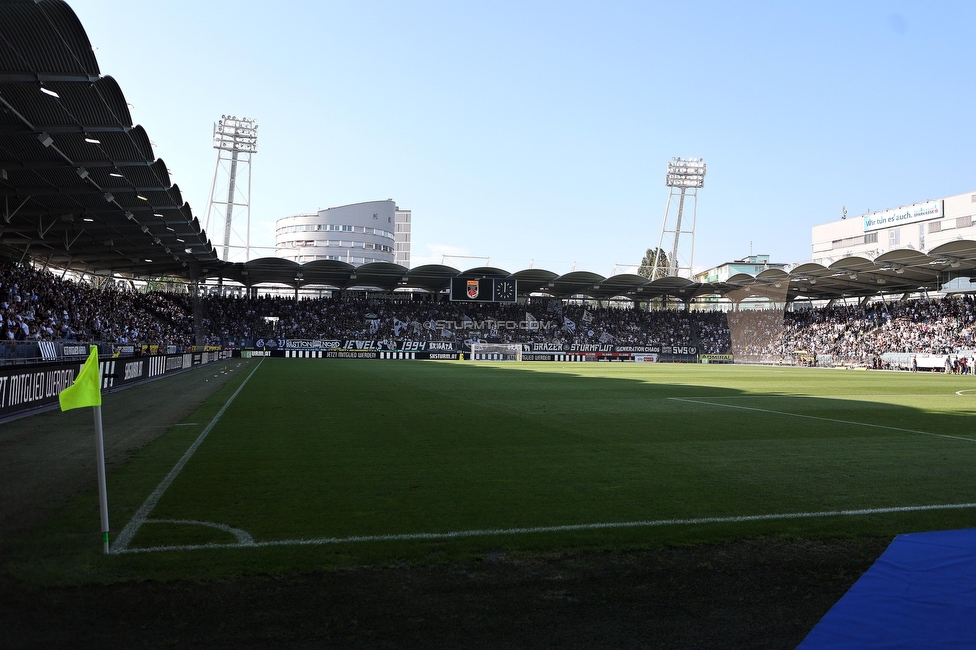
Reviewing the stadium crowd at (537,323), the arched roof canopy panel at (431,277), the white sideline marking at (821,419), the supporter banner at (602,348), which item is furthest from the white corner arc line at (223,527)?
the supporter banner at (602,348)

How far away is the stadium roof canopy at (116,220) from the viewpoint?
1811cm

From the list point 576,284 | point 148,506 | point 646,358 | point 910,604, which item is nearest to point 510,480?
point 148,506

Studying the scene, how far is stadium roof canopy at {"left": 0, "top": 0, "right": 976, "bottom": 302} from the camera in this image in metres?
18.1

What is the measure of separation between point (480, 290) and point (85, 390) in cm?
5944

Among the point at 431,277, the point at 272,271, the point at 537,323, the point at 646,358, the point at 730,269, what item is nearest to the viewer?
the point at 272,271

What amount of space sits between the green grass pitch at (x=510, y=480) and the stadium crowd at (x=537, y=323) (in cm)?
3432

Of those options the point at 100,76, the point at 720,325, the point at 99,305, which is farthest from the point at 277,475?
the point at 720,325

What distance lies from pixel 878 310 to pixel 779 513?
220ft

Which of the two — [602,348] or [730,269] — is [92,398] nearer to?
[602,348]

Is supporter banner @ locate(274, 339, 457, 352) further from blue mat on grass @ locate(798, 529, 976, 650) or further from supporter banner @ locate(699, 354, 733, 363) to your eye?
blue mat on grass @ locate(798, 529, 976, 650)

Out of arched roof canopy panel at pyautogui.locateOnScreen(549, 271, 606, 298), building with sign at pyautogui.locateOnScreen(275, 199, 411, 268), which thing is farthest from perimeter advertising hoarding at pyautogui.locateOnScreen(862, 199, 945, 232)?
building with sign at pyautogui.locateOnScreen(275, 199, 411, 268)

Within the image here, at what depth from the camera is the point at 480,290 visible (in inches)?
2562

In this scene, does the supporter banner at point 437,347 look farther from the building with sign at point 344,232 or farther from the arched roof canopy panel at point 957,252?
the building with sign at point 344,232

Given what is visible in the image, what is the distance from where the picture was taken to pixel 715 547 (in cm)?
592
